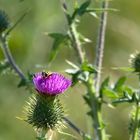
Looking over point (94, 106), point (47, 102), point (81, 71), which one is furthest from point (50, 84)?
point (94, 106)

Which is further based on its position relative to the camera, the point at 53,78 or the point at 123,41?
the point at 123,41

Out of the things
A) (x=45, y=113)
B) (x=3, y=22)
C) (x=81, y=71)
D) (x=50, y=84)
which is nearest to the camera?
(x=50, y=84)

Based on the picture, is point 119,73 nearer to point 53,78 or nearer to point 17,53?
point 17,53


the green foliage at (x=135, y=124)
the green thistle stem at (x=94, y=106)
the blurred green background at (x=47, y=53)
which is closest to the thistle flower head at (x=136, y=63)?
the green thistle stem at (x=94, y=106)

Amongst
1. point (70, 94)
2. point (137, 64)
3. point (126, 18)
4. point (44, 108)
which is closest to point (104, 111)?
point (70, 94)

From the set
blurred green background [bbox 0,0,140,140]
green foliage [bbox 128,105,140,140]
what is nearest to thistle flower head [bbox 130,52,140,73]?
green foliage [bbox 128,105,140,140]

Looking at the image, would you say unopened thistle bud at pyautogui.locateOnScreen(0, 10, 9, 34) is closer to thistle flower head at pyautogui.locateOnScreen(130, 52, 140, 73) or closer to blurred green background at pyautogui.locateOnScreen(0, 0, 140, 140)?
thistle flower head at pyautogui.locateOnScreen(130, 52, 140, 73)

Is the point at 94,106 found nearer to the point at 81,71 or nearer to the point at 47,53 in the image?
the point at 81,71
